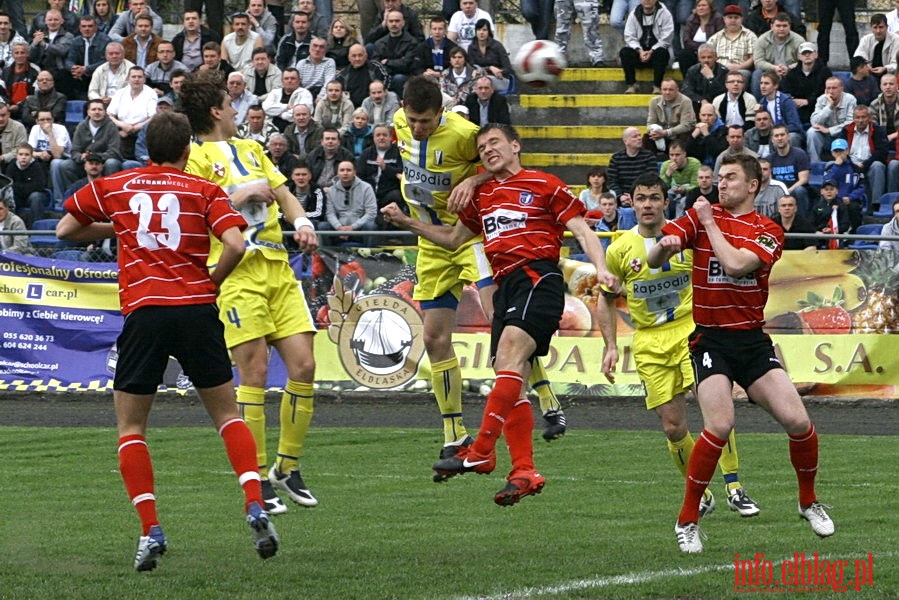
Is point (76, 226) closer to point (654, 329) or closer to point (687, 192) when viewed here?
point (654, 329)

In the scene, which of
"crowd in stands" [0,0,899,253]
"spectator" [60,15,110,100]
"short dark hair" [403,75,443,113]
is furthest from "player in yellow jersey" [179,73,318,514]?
"spectator" [60,15,110,100]

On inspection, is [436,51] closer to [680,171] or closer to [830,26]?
[680,171]

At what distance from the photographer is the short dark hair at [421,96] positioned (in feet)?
32.1

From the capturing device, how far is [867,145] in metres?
19.3

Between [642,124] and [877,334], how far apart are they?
22.6ft

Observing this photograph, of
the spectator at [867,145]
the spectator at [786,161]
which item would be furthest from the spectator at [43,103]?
the spectator at [867,145]

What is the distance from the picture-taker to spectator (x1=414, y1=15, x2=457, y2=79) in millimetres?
21688

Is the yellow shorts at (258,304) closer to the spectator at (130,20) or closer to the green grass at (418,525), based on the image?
the green grass at (418,525)

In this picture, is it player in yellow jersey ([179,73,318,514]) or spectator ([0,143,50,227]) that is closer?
player in yellow jersey ([179,73,318,514])

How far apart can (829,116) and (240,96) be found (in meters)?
7.97

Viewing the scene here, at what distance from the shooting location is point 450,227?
993cm

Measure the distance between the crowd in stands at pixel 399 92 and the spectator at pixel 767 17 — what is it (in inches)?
1.1

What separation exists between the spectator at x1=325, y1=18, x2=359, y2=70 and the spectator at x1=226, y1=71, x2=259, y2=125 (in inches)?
59.1

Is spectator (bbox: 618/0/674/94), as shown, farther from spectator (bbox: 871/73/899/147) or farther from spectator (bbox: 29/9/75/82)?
spectator (bbox: 29/9/75/82)
